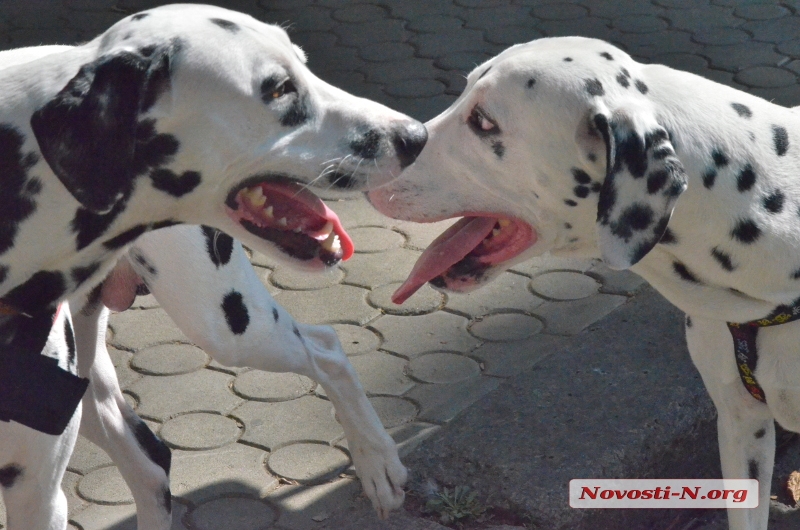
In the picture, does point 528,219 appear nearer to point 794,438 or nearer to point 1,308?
point 1,308

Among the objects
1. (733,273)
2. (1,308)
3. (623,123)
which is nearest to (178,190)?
(1,308)

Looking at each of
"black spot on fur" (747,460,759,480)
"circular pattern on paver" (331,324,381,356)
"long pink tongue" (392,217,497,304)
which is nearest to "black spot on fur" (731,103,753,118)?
"long pink tongue" (392,217,497,304)

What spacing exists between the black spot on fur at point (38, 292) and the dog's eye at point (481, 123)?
1.21 metres

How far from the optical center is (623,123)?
2.74m

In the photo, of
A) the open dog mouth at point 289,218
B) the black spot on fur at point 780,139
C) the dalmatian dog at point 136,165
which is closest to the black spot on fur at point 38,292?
the dalmatian dog at point 136,165

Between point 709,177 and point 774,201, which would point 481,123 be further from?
point 774,201

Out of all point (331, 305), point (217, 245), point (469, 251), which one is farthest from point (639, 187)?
point (331, 305)

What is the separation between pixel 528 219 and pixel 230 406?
70.5 inches

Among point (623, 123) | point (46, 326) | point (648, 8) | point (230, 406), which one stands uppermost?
point (623, 123)

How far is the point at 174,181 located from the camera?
259cm

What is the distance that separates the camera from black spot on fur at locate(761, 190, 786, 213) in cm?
293

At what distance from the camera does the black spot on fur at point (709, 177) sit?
2.86 metres

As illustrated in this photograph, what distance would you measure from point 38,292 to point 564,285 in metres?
3.06
